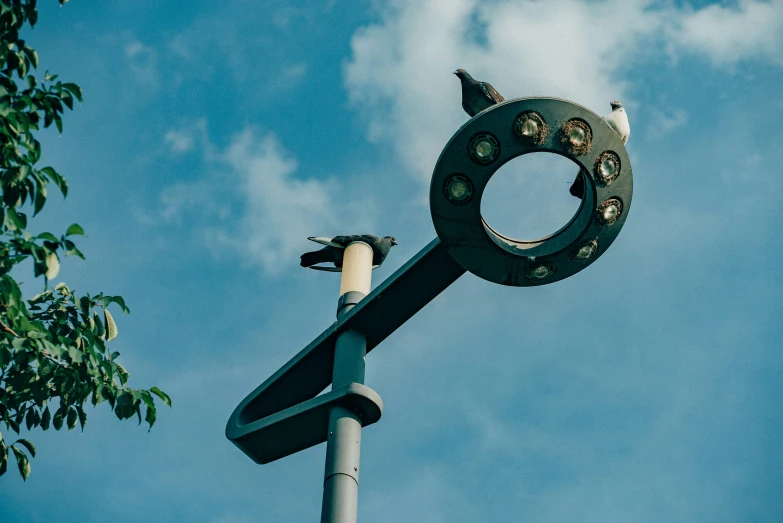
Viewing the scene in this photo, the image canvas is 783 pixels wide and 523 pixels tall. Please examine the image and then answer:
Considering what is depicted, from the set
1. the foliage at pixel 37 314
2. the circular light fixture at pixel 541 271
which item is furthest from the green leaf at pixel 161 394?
the circular light fixture at pixel 541 271

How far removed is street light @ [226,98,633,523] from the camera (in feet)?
20.0

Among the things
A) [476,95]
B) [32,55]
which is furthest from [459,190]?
[32,55]

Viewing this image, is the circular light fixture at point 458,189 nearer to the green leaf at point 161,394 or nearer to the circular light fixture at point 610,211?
the circular light fixture at point 610,211

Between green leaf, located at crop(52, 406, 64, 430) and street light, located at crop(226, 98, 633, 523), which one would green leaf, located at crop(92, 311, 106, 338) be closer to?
green leaf, located at crop(52, 406, 64, 430)

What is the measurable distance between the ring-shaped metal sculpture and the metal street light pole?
982 mm

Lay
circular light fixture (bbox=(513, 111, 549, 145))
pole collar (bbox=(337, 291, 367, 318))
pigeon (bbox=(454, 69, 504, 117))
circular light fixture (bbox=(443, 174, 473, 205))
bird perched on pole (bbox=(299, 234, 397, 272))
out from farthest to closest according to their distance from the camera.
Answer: bird perched on pole (bbox=(299, 234, 397, 272)) → pole collar (bbox=(337, 291, 367, 318)) → pigeon (bbox=(454, 69, 504, 117)) → circular light fixture (bbox=(443, 174, 473, 205)) → circular light fixture (bbox=(513, 111, 549, 145))

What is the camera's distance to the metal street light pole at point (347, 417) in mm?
5531

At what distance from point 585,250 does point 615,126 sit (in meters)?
0.85

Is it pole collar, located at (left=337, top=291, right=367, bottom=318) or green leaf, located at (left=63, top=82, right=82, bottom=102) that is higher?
pole collar, located at (left=337, top=291, right=367, bottom=318)

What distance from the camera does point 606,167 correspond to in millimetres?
6285

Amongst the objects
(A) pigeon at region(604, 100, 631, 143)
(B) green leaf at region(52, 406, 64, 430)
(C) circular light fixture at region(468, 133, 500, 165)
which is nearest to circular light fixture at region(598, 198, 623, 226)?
(A) pigeon at region(604, 100, 631, 143)

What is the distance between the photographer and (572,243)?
6449 mm

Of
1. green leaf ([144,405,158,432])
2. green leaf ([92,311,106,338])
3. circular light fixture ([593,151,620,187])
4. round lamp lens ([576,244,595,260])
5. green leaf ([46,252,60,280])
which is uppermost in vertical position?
circular light fixture ([593,151,620,187])

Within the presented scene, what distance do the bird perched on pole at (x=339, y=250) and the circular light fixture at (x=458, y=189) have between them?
1.32m
